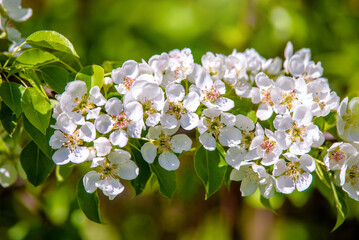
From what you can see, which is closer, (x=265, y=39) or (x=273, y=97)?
Result: (x=273, y=97)

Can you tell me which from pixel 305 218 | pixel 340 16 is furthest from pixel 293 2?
pixel 305 218

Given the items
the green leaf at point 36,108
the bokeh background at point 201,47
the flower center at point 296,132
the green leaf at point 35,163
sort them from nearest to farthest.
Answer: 1. the green leaf at point 36,108
2. the flower center at point 296,132
3. the green leaf at point 35,163
4. the bokeh background at point 201,47

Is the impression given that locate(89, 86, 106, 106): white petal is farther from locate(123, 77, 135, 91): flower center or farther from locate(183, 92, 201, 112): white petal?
locate(183, 92, 201, 112): white petal

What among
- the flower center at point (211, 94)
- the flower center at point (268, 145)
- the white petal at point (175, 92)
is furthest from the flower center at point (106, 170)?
the flower center at point (268, 145)

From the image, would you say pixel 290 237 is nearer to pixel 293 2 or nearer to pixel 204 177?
pixel 293 2

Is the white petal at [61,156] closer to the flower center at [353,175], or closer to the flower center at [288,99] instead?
the flower center at [288,99]

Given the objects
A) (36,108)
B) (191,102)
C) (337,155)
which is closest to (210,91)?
(191,102)

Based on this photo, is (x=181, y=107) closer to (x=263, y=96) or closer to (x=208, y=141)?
(x=208, y=141)

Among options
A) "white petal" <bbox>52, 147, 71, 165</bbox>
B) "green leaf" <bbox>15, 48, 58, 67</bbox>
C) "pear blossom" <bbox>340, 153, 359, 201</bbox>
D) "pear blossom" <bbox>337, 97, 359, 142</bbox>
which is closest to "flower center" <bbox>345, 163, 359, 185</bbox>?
"pear blossom" <bbox>340, 153, 359, 201</bbox>
